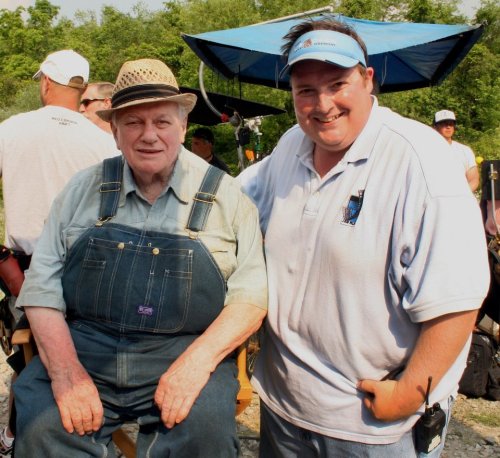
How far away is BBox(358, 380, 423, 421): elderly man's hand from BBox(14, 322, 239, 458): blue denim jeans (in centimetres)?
50

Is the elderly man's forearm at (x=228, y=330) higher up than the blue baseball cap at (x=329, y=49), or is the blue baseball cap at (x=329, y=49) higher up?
the blue baseball cap at (x=329, y=49)

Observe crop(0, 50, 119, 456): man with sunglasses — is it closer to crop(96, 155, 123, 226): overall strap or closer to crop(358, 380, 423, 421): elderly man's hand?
crop(96, 155, 123, 226): overall strap

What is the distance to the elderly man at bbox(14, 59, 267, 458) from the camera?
196cm

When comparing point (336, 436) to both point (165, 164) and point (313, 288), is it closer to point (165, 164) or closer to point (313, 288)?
point (313, 288)

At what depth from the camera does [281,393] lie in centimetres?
201

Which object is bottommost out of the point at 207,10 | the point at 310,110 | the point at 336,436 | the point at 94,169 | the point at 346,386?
the point at 336,436

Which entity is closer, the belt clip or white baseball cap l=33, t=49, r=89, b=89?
the belt clip

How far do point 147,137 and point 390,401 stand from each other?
1153mm

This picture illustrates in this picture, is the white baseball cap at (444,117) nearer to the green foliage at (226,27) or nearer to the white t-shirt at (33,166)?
the white t-shirt at (33,166)

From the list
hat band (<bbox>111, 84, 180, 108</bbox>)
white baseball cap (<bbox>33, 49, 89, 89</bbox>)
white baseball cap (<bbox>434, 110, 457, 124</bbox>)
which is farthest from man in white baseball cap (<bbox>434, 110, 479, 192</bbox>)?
hat band (<bbox>111, 84, 180, 108</bbox>)

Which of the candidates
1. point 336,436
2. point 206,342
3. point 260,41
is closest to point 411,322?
point 336,436

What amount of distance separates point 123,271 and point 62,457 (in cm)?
61

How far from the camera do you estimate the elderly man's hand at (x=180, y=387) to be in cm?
193

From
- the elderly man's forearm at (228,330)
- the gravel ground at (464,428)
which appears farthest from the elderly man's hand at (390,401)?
the gravel ground at (464,428)
